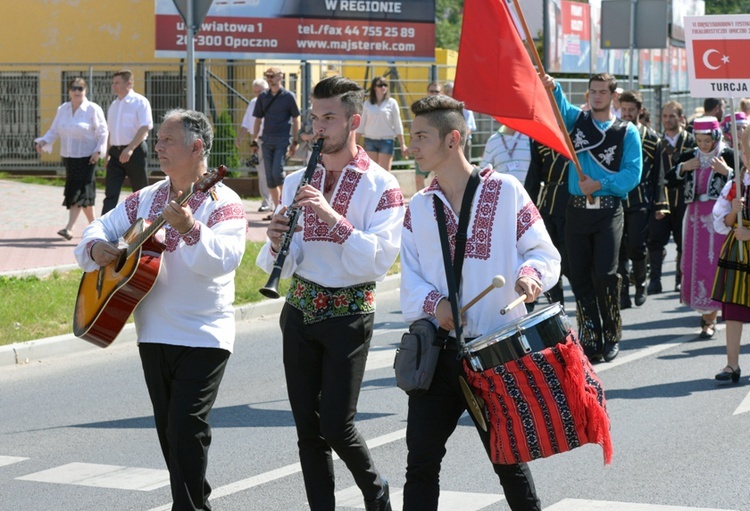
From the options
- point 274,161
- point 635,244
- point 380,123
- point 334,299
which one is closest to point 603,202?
point 635,244

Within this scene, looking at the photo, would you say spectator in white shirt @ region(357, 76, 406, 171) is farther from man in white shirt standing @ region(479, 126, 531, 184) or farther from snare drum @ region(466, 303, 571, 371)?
snare drum @ region(466, 303, 571, 371)

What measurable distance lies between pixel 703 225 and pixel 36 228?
8788 mm

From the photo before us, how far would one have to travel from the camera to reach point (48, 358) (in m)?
10.3

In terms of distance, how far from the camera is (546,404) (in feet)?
15.2

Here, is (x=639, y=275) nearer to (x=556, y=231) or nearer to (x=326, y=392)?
(x=556, y=231)

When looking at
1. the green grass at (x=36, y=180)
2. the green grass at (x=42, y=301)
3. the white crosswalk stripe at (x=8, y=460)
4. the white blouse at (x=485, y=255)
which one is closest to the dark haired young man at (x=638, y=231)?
the green grass at (x=42, y=301)

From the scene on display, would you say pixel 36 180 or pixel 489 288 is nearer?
pixel 489 288

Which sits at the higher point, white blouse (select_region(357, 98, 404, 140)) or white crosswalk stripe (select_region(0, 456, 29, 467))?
white blouse (select_region(357, 98, 404, 140))

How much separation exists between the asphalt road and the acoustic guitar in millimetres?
1082

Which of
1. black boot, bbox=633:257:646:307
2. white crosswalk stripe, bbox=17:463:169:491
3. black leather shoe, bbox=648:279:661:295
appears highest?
black boot, bbox=633:257:646:307

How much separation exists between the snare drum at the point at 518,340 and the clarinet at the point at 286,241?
30.5 inches

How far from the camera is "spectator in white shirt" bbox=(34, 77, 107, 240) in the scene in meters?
15.5

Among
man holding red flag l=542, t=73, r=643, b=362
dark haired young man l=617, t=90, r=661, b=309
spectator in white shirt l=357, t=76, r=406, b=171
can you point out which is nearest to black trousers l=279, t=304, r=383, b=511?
man holding red flag l=542, t=73, r=643, b=362

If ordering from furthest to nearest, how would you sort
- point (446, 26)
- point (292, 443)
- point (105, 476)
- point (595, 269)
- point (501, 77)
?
point (446, 26) → point (595, 269) → point (292, 443) → point (105, 476) → point (501, 77)
